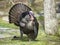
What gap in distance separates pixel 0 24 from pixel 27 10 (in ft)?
10.7

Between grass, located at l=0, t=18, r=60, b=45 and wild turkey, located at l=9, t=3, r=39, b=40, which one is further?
grass, located at l=0, t=18, r=60, b=45

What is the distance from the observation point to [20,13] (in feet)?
29.2

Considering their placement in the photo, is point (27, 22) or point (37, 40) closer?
point (27, 22)

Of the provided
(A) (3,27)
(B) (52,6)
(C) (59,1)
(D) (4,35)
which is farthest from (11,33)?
(C) (59,1)

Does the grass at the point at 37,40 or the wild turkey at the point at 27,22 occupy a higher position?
the wild turkey at the point at 27,22

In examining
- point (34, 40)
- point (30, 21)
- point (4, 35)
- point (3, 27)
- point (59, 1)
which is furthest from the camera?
point (59, 1)

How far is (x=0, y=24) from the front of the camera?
38.9ft

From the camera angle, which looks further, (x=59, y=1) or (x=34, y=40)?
(x=59, y=1)

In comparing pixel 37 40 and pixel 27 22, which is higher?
pixel 27 22

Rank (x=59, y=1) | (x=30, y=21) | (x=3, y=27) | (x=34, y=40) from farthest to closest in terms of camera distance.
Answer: (x=59, y=1)
(x=3, y=27)
(x=34, y=40)
(x=30, y=21)

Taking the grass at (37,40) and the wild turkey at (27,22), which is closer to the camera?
the wild turkey at (27,22)

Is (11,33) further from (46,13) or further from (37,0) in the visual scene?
(37,0)

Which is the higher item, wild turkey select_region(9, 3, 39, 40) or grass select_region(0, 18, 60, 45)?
wild turkey select_region(9, 3, 39, 40)

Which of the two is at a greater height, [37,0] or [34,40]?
[37,0]
